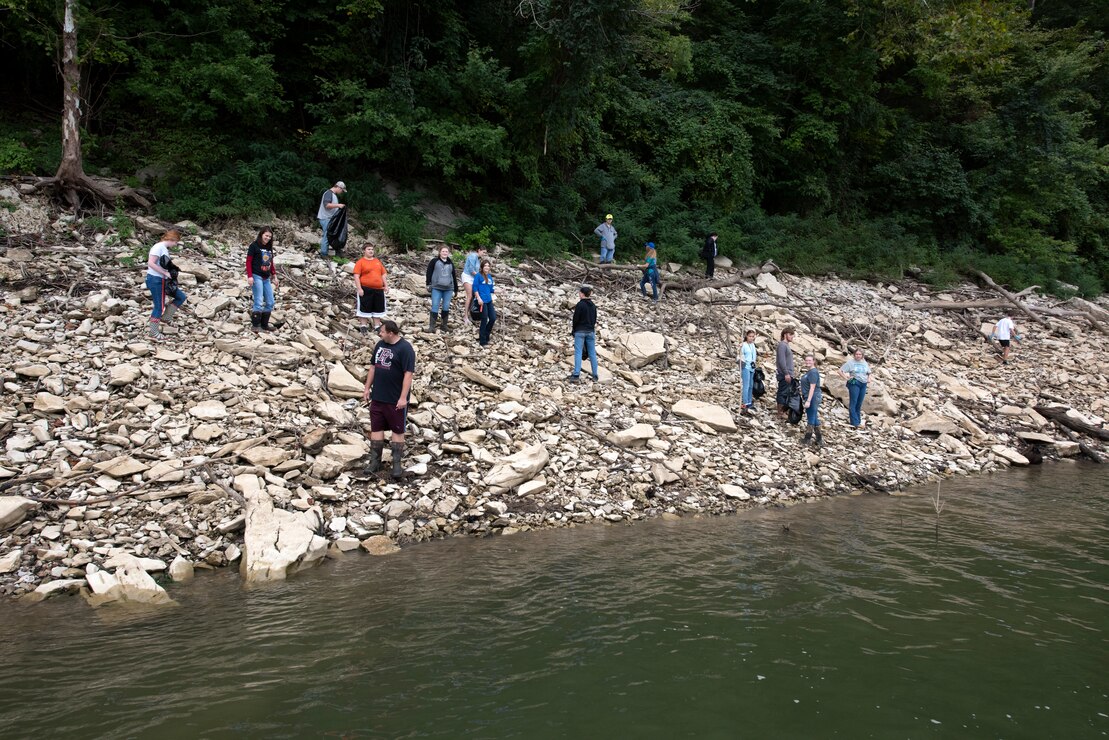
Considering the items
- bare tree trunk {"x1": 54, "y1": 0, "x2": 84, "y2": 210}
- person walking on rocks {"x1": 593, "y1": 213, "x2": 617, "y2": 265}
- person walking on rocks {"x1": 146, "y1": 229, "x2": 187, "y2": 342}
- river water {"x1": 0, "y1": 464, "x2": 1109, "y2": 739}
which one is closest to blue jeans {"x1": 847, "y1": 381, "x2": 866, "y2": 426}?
river water {"x1": 0, "y1": 464, "x2": 1109, "y2": 739}

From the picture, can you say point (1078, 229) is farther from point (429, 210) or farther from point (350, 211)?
point (350, 211)

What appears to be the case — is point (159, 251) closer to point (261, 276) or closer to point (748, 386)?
point (261, 276)

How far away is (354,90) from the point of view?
15469mm

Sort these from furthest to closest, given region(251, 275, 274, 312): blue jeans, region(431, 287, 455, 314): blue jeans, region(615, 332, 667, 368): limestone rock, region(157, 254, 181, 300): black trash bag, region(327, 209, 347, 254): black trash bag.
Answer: region(327, 209, 347, 254): black trash bag → region(615, 332, 667, 368): limestone rock → region(431, 287, 455, 314): blue jeans → region(251, 275, 274, 312): blue jeans → region(157, 254, 181, 300): black trash bag

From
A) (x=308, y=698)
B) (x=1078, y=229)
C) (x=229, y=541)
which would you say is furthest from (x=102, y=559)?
(x=1078, y=229)

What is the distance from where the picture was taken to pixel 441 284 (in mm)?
11219

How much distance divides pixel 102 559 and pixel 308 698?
10.5ft

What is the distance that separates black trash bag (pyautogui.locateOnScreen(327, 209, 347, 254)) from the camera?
1348 cm

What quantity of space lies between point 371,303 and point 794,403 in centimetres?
719

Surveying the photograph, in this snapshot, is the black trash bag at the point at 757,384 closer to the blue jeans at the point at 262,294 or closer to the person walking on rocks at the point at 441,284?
the person walking on rocks at the point at 441,284

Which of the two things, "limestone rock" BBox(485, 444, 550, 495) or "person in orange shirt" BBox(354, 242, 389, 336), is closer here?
"limestone rock" BBox(485, 444, 550, 495)

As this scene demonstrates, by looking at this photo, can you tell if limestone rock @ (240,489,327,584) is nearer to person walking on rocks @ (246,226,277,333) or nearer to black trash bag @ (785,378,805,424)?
person walking on rocks @ (246,226,277,333)

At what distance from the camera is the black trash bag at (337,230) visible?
13.5 metres

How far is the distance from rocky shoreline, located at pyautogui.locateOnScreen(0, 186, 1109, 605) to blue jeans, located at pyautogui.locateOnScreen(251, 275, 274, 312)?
43cm
